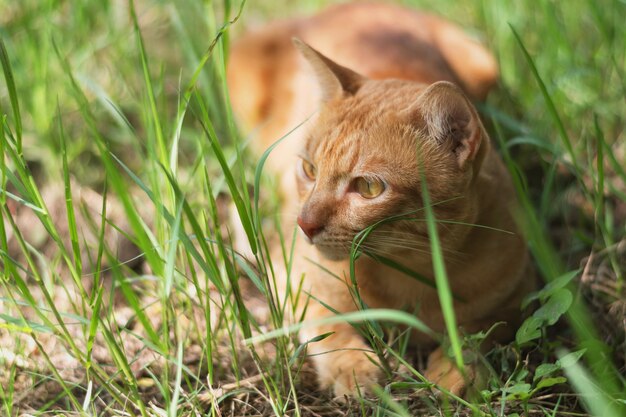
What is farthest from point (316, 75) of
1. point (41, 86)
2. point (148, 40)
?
point (148, 40)

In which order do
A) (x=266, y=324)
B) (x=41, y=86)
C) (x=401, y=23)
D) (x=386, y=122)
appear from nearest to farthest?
(x=386, y=122) → (x=266, y=324) → (x=41, y=86) → (x=401, y=23)

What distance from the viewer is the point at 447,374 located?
197cm

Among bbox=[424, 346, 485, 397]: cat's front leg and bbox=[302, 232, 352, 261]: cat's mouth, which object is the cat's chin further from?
bbox=[424, 346, 485, 397]: cat's front leg

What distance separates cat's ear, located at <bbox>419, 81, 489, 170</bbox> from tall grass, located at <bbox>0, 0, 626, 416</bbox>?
175 mm

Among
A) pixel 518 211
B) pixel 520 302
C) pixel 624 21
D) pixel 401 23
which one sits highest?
pixel 401 23

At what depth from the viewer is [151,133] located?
6.78ft

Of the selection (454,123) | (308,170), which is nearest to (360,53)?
(308,170)

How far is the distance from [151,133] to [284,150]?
4.00ft

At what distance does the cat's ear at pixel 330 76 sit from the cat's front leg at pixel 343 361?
698 millimetres

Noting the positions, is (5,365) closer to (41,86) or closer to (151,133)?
(151,133)

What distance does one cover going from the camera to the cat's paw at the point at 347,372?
78.3 inches

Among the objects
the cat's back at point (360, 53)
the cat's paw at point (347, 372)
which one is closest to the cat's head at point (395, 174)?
the cat's paw at point (347, 372)

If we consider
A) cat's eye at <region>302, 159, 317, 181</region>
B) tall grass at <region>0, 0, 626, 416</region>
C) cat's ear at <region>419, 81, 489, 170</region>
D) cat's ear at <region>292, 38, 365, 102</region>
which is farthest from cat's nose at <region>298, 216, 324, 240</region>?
cat's ear at <region>292, 38, 365, 102</region>

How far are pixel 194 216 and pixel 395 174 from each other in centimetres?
54
